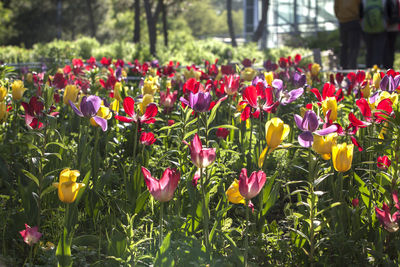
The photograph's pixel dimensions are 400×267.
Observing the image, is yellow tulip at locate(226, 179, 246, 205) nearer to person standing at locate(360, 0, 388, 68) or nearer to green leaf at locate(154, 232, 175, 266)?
green leaf at locate(154, 232, 175, 266)

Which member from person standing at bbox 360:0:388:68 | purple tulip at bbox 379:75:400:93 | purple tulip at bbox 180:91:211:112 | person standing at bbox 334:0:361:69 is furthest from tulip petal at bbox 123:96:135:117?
person standing at bbox 334:0:361:69

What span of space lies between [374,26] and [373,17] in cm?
17

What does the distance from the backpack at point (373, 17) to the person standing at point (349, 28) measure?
0.49 m

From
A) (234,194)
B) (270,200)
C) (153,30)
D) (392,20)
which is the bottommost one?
(270,200)

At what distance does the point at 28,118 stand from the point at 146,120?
2.29 ft

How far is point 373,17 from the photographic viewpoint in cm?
856

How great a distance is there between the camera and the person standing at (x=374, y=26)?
8570 mm

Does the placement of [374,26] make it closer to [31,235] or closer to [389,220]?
[389,220]

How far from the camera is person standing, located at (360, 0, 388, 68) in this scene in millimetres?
8570

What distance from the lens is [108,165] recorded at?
12.2ft

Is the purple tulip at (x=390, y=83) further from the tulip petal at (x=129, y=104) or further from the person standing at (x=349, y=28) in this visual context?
the person standing at (x=349, y=28)

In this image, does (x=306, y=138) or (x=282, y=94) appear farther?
(x=282, y=94)

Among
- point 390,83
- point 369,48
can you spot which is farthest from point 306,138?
point 369,48

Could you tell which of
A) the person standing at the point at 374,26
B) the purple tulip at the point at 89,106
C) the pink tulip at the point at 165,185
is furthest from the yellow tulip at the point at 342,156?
the person standing at the point at 374,26
